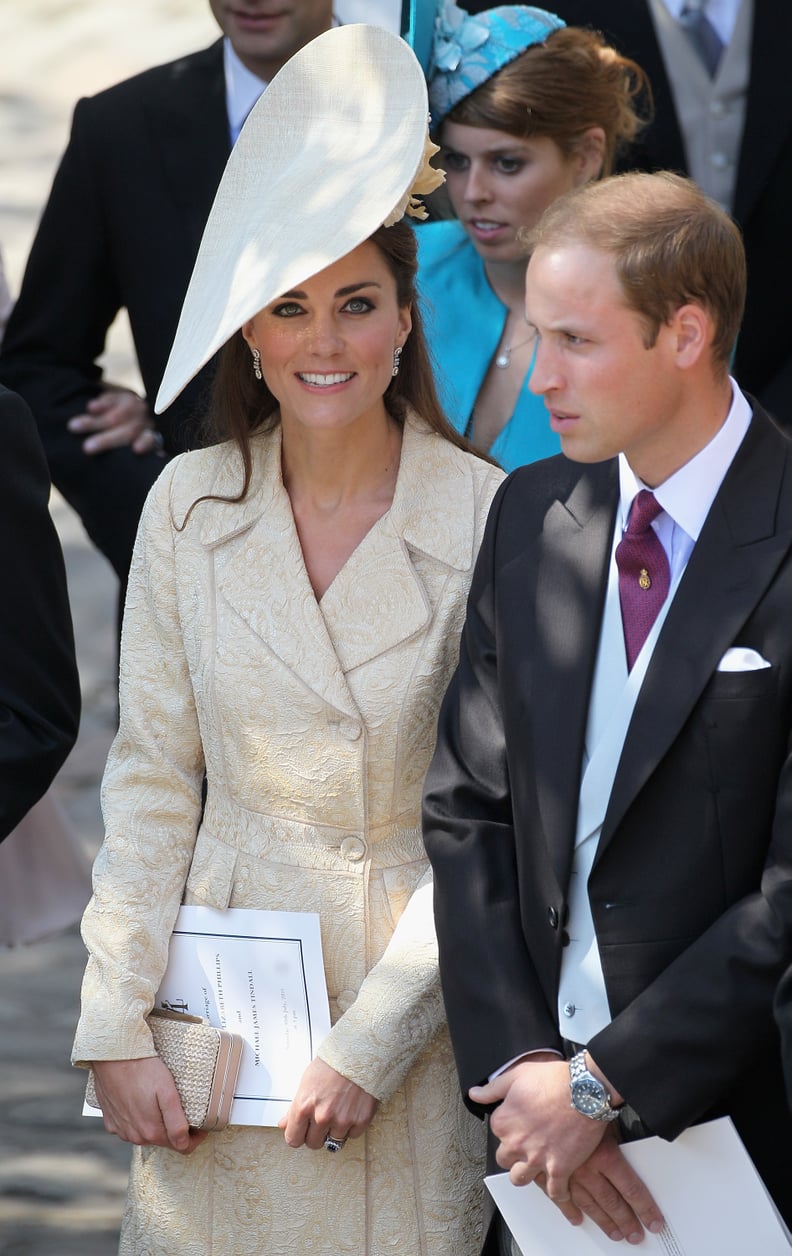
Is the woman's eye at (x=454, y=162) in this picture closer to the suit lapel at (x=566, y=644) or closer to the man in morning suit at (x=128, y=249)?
the man in morning suit at (x=128, y=249)

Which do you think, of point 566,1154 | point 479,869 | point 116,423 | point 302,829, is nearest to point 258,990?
point 302,829

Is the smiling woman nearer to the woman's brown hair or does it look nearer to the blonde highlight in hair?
the woman's brown hair

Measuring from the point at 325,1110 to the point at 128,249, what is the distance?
6.26ft

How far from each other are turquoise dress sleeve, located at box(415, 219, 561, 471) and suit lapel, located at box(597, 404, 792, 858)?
3.00 feet

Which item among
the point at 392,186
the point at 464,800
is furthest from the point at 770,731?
the point at 392,186

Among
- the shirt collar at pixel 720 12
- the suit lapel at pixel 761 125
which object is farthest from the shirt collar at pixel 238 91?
the suit lapel at pixel 761 125

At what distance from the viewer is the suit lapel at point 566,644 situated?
7.48ft

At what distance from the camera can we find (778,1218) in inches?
85.6

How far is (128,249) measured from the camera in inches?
144

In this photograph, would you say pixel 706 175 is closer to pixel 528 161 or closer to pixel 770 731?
pixel 528 161

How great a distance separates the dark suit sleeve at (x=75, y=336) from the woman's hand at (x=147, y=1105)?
4.82 feet

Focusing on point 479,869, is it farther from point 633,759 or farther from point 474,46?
point 474,46

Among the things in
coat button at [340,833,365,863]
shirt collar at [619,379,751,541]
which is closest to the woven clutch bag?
coat button at [340,833,365,863]

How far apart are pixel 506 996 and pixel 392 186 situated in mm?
1073
